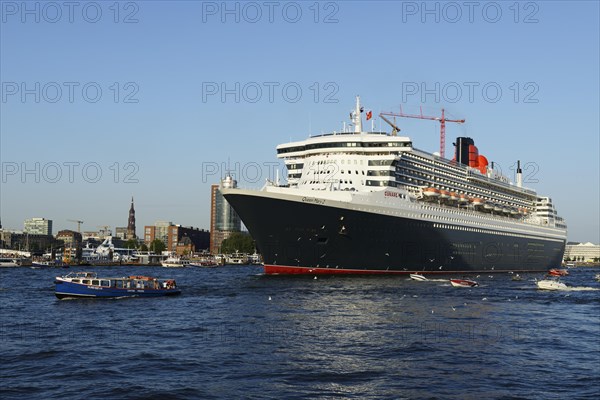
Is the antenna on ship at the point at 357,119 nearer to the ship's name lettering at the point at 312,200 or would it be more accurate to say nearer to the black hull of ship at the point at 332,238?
the black hull of ship at the point at 332,238

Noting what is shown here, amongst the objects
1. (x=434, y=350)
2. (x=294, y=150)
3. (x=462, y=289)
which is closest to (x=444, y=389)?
(x=434, y=350)

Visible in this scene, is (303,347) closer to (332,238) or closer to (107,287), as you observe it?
(107,287)

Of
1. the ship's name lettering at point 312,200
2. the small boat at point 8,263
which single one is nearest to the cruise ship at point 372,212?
the ship's name lettering at point 312,200

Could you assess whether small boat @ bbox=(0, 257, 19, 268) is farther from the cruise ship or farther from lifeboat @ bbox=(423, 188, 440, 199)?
lifeboat @ bbox=(423, 188, 440, 199)

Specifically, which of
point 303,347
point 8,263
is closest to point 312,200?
point 303,347

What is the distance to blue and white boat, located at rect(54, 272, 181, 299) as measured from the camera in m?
57.2

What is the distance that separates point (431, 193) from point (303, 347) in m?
57.9

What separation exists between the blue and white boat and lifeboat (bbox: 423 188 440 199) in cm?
3954

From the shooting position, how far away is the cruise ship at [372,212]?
71.1 meters

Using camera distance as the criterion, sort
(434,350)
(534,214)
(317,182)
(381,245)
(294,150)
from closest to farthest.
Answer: (434,350) < (381,245) < (317,182) < (294,150) < (534,214)

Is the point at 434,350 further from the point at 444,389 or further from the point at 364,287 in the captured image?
the point at 364,287

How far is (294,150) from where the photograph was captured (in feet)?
290

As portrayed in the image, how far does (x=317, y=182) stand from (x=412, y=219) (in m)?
13.1

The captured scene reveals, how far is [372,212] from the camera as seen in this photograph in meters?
74.2
